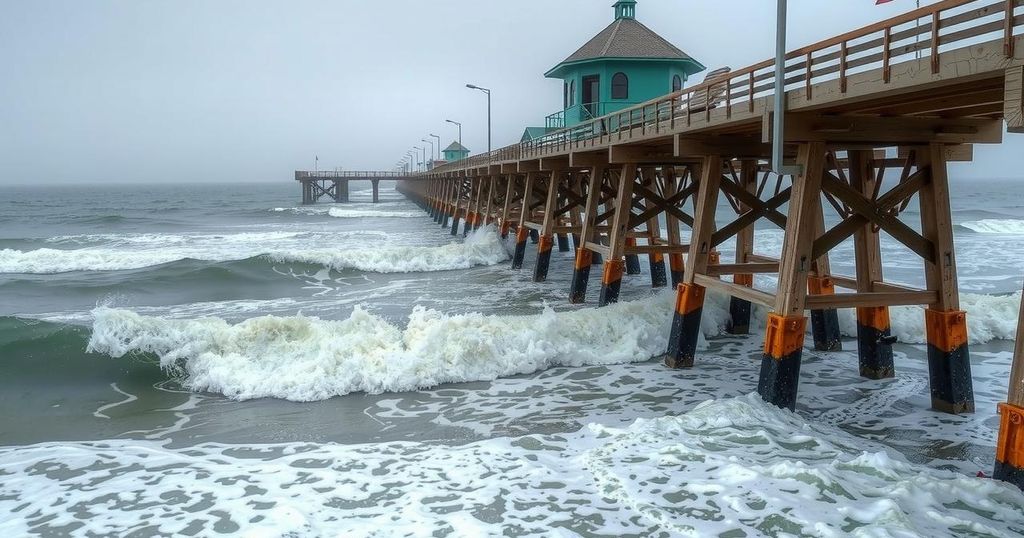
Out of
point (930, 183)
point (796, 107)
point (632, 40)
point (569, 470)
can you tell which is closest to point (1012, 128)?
point (796, 107)

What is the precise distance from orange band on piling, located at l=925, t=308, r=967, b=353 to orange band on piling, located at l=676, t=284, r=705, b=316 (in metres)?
2.87

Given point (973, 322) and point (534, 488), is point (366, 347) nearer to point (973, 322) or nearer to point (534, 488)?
point (534, 488)

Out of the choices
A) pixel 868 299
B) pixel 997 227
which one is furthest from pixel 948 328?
pixel 997 227

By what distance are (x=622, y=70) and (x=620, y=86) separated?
0.43 m

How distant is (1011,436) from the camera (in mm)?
5539

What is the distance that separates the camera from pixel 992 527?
5.16 metres

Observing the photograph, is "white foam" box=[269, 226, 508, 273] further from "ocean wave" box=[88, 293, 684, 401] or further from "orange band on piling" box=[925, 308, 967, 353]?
"orange band on piling" box=[925, 308, 967, 353]

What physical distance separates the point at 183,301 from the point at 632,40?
14.0 metres

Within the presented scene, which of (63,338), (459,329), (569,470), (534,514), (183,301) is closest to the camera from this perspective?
(534,514)

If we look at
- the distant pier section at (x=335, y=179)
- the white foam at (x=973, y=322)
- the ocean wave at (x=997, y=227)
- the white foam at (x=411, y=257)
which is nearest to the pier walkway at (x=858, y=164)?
the white foam at (x=973, y=322)

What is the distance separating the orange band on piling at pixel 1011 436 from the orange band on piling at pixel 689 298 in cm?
465

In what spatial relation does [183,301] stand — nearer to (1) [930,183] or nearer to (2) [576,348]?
(2) [576,348]

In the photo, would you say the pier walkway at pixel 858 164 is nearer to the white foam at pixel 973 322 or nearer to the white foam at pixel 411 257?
the white foam at pixel 973 322

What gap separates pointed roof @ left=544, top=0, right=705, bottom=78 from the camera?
66.0 feet
